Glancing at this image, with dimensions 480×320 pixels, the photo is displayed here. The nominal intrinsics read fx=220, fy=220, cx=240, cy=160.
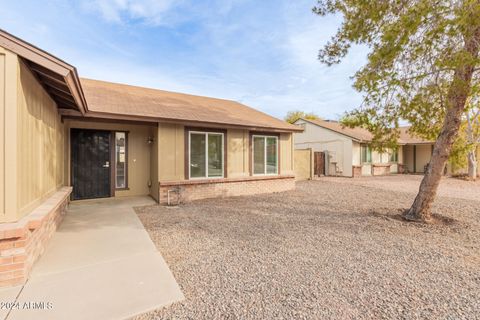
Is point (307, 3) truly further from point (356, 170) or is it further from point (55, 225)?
point (356, 170)

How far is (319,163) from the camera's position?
1588cm

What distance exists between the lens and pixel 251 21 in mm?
8883

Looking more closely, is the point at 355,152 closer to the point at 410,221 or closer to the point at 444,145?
the point at 444,145

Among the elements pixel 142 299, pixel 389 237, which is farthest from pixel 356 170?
pixel 142 299

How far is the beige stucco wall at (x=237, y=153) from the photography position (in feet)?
26.1

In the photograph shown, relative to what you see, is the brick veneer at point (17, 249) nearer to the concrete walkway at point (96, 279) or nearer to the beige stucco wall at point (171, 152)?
the concrete walkway at point (96, 279)

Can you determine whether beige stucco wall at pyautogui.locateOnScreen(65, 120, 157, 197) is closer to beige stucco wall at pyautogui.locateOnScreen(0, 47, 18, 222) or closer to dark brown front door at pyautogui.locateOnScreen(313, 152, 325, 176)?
beige stucco wall at pyautogui.locateOnScreen(0, 47, 18, 222)

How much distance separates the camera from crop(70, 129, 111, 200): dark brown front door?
22.3 feet

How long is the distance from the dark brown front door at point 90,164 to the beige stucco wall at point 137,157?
45 centimetres

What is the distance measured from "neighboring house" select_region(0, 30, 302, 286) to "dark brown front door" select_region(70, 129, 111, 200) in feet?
0.09

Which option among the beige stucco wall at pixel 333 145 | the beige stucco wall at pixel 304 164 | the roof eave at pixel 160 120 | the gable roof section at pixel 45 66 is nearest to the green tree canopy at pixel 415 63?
the roof eave at pixel 160 120

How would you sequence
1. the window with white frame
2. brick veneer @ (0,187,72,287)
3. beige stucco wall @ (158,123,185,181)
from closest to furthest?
brick veneer @ (0,187,72,287)
beige stucco wall @ (158,123,185,181)
the window with white frame

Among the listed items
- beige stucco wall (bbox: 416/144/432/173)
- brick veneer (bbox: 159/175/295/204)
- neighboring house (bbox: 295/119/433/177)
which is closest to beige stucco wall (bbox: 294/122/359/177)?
neighboring house (bbox: 295/119/433/177)

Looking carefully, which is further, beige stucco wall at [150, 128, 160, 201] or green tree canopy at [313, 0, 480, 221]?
beige stucco wall at [150, 128, 160, 201]
